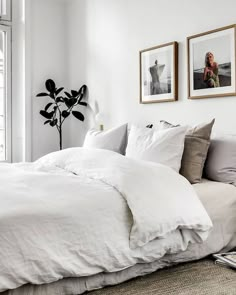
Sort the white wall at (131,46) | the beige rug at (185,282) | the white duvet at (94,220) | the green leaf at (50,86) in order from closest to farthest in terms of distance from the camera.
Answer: the white duvet at (94,220)
the beige rug at (185,282)
the white wall at (131,46)
the green leaf at (50,86)

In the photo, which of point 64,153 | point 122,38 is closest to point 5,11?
point 122,38

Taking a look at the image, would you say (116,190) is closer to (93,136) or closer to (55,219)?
(55,219)

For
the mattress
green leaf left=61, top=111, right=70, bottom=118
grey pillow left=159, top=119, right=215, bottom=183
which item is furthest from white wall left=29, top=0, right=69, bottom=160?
the mattress

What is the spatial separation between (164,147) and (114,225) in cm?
90

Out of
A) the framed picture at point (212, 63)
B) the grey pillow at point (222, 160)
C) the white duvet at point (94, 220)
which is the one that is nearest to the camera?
the white duvet at point (94, 220)

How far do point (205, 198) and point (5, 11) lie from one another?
358cm

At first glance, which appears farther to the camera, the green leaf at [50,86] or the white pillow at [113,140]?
the green leaf at [50,86]

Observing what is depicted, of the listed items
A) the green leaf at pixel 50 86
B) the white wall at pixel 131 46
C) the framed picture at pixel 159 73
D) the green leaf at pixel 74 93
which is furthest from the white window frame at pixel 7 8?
the framed picture at pixel 159 73

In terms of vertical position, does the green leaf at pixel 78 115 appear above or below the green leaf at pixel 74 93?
below

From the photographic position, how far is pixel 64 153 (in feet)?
9.99

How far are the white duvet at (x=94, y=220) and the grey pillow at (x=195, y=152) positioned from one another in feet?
1.12

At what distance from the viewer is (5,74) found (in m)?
4.78

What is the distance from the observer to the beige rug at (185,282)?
2098mm

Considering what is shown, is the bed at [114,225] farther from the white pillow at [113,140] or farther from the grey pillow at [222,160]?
the white pillow at [113,140]
